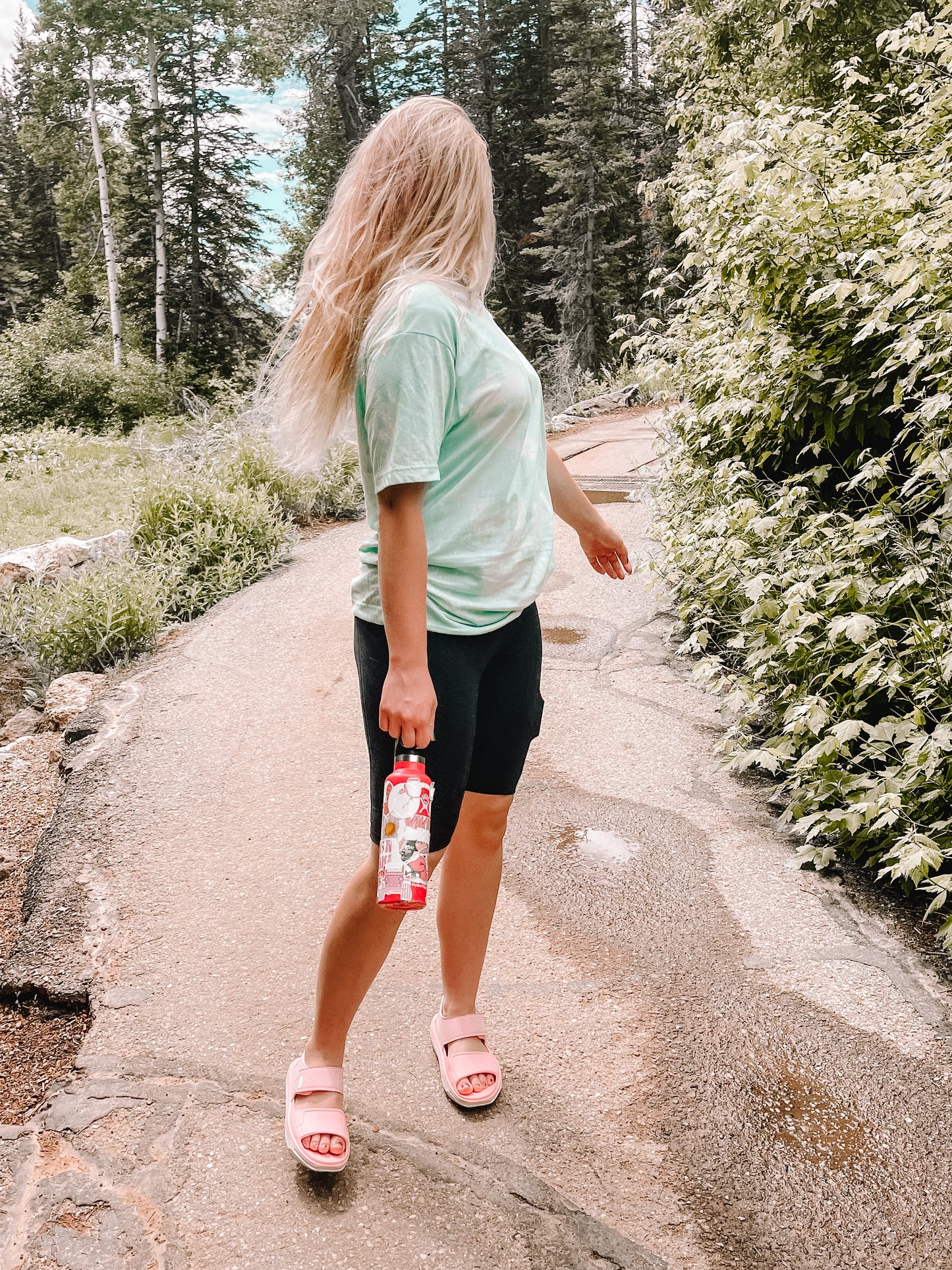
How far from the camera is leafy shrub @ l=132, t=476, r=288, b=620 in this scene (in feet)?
20.0

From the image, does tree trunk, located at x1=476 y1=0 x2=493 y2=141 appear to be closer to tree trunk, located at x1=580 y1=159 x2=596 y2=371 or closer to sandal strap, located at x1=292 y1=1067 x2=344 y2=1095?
tree trunk, located at x1=580 y1=159 x2=596 y2=371

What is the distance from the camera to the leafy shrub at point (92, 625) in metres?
5.21

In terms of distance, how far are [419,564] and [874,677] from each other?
1.82 m

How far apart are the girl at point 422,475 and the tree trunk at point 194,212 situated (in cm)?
2649

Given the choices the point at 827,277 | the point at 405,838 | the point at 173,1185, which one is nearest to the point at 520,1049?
the point at 173,1185

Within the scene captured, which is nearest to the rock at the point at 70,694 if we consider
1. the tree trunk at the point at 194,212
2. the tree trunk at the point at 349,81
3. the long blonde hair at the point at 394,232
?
the long blonde hair at the point at 394,232

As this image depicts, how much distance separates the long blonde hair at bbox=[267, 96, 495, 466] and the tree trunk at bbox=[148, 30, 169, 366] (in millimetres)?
25649

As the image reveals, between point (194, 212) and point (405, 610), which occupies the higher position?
point (194, 212)

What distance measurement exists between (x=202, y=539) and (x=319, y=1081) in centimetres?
507

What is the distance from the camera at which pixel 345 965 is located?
1855mm

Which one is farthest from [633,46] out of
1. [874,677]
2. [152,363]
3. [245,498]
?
[874,677]

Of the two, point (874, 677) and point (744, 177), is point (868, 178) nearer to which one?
point (744, 177)

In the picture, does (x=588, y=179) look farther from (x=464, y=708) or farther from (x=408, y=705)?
(x=408, y=705)


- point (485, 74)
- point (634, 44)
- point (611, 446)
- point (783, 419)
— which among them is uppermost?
point (634, 44)
